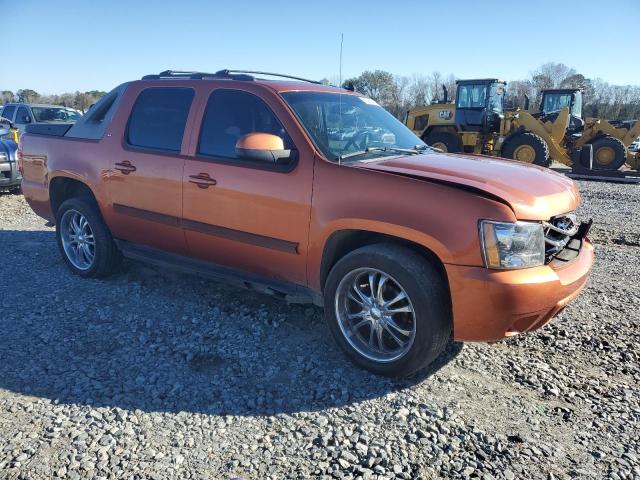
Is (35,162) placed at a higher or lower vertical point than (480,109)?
lower

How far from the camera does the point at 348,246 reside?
3.57m

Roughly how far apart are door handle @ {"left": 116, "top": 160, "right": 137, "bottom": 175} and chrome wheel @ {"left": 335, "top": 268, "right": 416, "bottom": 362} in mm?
2291

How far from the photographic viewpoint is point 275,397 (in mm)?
3109

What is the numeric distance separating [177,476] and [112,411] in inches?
28.1

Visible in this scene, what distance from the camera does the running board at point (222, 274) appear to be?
146 inches

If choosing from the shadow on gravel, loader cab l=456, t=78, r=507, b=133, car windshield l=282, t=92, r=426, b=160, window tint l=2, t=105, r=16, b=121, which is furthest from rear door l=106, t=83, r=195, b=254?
loader cab l=456, t=78, r=507, b=133

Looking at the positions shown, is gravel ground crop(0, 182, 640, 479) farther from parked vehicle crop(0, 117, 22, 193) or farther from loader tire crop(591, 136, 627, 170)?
loader tire crop(591, 136, 627, 170)

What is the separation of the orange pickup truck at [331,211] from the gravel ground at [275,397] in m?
0.36

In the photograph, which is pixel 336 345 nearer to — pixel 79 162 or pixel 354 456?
pixel 354 456

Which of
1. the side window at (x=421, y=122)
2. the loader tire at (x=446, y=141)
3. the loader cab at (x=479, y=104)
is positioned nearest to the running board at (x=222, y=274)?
the loader tire at (x=446, y=141)

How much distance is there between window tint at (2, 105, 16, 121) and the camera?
589 inches

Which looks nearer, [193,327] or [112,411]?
[112,411]

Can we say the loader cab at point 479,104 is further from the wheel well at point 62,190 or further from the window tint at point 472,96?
the wheel well at point 62,190

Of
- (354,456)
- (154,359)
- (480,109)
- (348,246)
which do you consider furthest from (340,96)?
(480,109)
